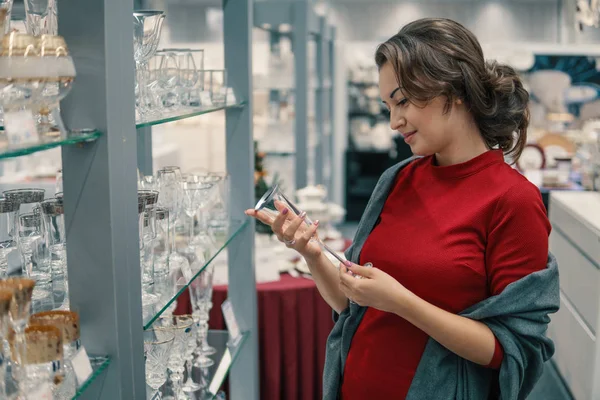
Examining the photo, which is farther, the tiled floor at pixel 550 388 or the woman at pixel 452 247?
the tiled floor at pixel 550 388

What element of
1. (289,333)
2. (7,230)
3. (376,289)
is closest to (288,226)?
(376,289)

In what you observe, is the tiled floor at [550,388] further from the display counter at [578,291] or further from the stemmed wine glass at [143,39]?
the stemmed wine glass at [143,39]

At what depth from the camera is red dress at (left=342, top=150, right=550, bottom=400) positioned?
153 centimetres

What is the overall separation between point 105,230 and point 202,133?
7.34m

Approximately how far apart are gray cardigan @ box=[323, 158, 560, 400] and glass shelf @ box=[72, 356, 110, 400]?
726mm

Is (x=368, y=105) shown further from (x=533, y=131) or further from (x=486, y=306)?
(x=486, y=306)

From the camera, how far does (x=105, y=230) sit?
3.99ft

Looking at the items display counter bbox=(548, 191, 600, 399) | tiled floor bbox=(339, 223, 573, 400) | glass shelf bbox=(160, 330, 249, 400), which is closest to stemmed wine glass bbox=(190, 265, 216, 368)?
glass shelf bbox=(160, 330, 249, 400)

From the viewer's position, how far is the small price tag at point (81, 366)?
1.18m

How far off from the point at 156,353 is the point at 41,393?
2.10ft

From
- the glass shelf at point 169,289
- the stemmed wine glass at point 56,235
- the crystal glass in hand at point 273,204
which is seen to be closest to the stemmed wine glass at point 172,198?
the glass shelf at point 169,289

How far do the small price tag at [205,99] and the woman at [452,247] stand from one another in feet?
1.74

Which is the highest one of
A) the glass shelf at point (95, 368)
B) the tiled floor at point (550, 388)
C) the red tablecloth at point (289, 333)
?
the glass shelf at point (95, 368)

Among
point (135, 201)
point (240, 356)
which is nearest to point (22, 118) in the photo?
point (135, 201)
